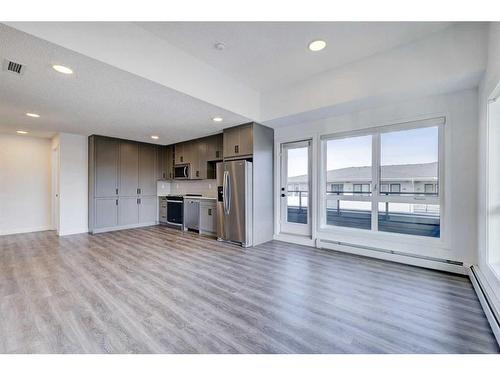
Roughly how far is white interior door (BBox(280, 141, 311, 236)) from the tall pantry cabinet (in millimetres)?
4012

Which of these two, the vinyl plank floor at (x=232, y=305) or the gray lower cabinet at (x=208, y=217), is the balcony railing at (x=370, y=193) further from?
the gray lower cabinet at (x=208, y=217)

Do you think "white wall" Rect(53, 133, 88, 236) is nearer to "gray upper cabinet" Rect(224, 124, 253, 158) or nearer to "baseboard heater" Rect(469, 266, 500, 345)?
"gray upper cabinet" Rect(224, 124, 253, 158)

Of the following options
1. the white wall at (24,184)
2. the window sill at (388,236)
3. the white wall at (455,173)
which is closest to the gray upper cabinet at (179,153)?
the white wall at (24,184)

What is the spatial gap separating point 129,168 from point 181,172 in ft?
4.46

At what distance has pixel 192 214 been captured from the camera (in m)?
5.58

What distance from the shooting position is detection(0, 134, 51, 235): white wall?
16.8ft

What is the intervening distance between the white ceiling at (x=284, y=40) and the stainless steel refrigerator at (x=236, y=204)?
1748mm

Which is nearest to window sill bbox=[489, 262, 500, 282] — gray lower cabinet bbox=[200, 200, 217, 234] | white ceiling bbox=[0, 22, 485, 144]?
white ceiling bbox=[0, 22, 485, 144]

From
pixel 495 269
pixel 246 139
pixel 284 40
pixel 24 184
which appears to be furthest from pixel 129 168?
pixel 495 269
